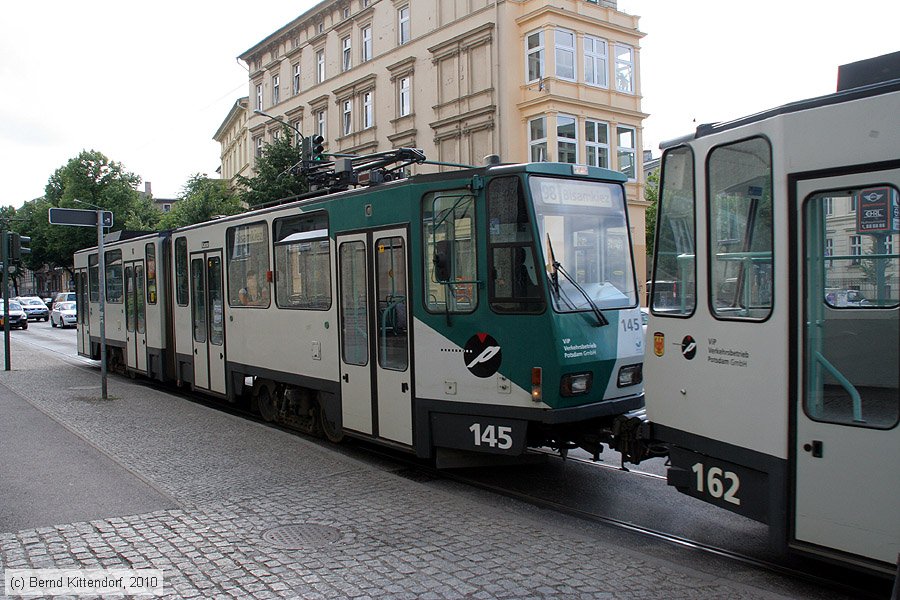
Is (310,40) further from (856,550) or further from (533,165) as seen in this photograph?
(856,550)

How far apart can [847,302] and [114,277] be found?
15521 mm

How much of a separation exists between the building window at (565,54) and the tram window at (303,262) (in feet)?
69.6

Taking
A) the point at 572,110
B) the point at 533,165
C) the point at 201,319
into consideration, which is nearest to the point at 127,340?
the point at 201,319

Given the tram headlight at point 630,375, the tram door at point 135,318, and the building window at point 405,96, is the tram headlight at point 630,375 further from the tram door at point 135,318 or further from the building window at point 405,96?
the building window at point 405,96

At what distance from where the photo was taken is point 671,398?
5.44m

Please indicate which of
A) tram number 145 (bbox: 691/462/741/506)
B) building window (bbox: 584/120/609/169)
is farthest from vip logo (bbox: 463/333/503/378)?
building window (bbox: 584/120/609/169)

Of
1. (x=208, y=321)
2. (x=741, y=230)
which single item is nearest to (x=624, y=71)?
(x=208, y=321)

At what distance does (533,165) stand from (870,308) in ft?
10.1

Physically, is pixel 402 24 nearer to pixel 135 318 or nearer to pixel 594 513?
pixel 135 318

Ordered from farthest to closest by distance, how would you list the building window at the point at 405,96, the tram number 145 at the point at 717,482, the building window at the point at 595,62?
the building window at the point at 405,96 < the building window at the point at 595,62 < the tram number 145 at the point at 717,482

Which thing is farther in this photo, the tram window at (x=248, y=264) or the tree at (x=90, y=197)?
the tree at (x=90, y=197)

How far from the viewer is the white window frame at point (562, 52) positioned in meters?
28.4

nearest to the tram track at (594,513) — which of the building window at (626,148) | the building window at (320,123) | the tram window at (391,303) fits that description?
the tram window at (391,303)

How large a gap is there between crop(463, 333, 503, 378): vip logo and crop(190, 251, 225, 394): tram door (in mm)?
5624
